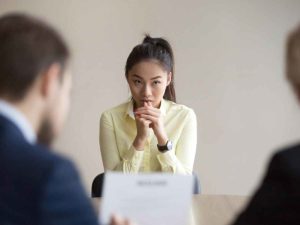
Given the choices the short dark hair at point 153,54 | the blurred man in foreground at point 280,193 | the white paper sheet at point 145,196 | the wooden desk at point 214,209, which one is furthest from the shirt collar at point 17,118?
the short dark hair at point 153,54

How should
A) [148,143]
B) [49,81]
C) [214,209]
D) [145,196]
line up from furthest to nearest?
[148,143] → [214,209] → [145,196] → [49,81]

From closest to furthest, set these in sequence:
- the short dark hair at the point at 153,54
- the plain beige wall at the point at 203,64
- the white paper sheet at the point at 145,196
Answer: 1. the white paper sheet at the point at 145,196
2. the short dark hair at the point at 153,54
3. the plain beige wall at the point at 203,64

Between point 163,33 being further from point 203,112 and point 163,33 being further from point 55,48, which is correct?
point 55,48

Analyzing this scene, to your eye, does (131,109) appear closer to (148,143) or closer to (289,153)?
(148,143)

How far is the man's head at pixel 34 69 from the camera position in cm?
91

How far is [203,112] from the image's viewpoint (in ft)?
10.5

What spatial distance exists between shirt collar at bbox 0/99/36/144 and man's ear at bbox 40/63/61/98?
65mm

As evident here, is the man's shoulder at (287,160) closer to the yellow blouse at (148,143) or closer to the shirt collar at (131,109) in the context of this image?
the yellow blouse at (148,143)

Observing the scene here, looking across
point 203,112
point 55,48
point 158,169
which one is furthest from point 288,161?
point 203,112

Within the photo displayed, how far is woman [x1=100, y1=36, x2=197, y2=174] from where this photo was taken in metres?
2.13

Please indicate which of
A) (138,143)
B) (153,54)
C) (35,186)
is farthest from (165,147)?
(35,186)

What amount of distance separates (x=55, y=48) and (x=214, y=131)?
7.86ft

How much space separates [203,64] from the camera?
317cm

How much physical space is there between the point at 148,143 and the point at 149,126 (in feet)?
0.33
